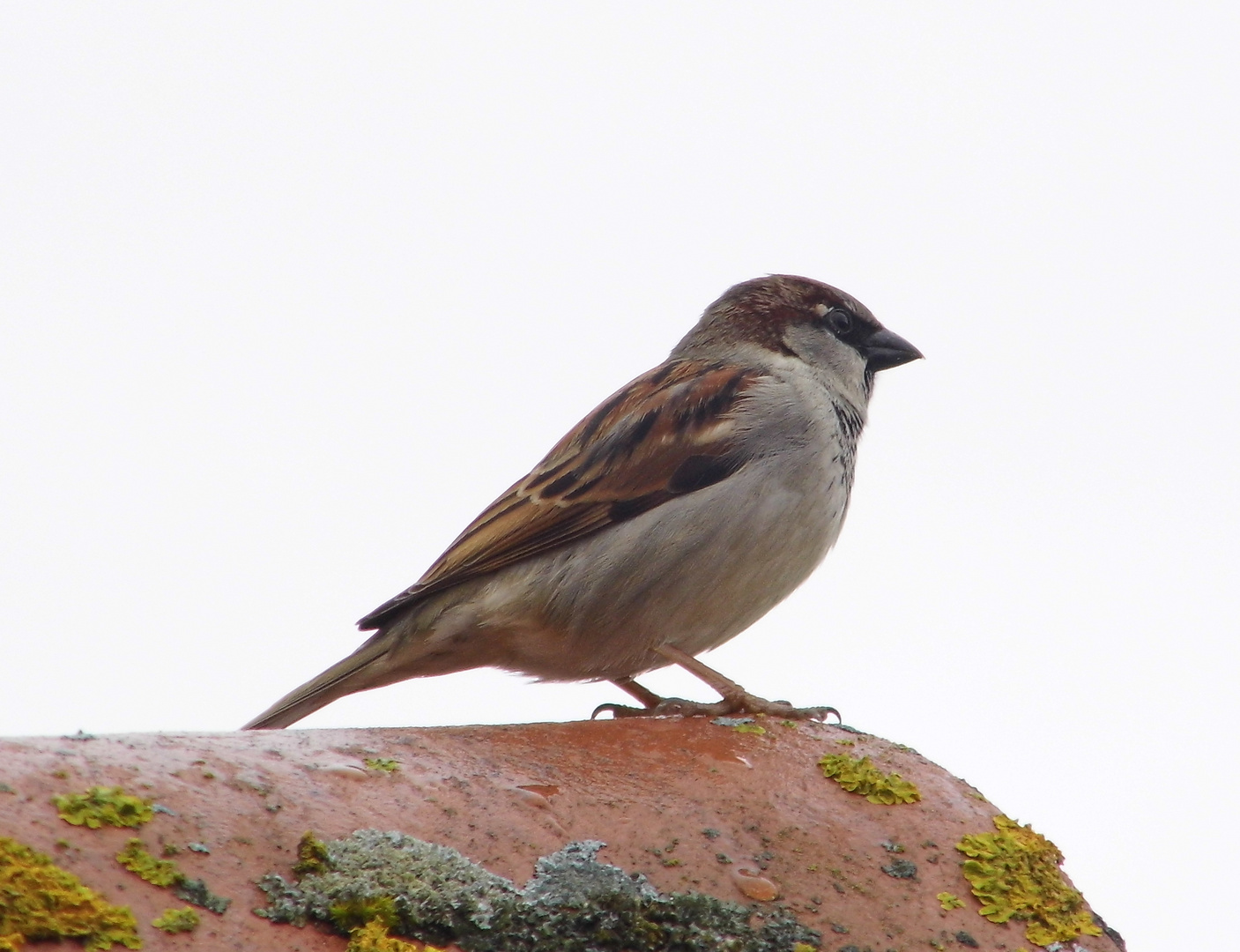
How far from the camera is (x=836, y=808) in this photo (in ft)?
7.79

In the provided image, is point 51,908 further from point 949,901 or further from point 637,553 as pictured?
point 637,553

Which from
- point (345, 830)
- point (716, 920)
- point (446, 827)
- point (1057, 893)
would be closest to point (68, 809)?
point (345, 830)

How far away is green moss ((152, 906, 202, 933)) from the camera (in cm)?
157

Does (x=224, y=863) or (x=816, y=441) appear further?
(x=816, y=441)

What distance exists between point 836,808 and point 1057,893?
401mm

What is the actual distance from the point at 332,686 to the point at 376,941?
78.9 inches

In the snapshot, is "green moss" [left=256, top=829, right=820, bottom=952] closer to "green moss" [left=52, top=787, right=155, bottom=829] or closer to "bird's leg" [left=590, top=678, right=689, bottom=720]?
"green moss" [left=52, top=787, right=155, bottom=829]

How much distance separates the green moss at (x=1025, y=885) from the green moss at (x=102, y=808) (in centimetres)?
133

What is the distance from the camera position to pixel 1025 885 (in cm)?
229

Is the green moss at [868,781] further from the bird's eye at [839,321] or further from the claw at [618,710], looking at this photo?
the bird's eye at [839,321]

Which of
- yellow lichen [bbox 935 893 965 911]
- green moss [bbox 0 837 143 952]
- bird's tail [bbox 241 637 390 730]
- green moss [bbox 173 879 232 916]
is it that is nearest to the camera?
green moss [bbox 0 837 143 952]

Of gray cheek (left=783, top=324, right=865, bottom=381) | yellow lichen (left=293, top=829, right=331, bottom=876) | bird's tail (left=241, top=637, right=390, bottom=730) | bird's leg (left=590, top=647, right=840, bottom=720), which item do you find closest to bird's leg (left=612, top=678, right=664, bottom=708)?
bird's leg (left=590, top=647, right=840, bottom=720)

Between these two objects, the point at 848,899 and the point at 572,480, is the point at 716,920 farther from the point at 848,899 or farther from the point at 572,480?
the point at 572,480

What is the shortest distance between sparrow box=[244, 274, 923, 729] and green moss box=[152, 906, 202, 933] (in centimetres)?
191
